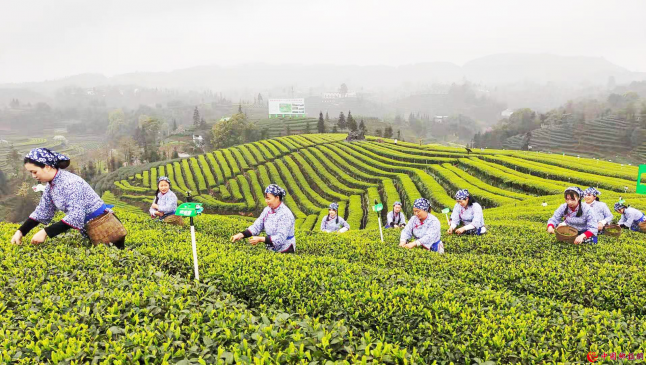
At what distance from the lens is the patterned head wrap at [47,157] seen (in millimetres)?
4336

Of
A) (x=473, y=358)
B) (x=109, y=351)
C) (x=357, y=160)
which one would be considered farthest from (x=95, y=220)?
(x=357, y=160)

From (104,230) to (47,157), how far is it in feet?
4.02

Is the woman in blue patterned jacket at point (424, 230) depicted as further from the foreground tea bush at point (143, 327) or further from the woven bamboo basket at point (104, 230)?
the woven bamboo basket at point (104, 230)

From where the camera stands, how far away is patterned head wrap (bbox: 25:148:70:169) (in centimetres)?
434

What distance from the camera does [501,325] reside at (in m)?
3.04

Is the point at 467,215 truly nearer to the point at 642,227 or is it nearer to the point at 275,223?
the point at 275,223

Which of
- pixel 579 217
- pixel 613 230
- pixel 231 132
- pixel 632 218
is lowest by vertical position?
pixel 632 218

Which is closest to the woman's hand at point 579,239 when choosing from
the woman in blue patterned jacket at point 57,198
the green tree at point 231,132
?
the woman in blue patterned jacket at point 57,198

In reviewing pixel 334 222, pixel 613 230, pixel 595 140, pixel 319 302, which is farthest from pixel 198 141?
pixel 595 140

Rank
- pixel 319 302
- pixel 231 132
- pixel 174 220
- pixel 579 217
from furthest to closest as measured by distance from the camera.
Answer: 1. pixel 231 132
2. pixel 174 220
3. pixel 579 217
4. pixel 319 302

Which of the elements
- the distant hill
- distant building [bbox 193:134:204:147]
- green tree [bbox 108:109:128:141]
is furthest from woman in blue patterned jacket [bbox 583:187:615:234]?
green tree [bbox 108:109:128:141]

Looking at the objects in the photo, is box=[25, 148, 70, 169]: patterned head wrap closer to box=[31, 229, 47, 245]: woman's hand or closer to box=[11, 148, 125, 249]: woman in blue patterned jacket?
box=[11, 148, 125, 249]: woman in blue patterned jacket

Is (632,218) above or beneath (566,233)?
beneath

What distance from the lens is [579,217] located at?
6.74 metres
